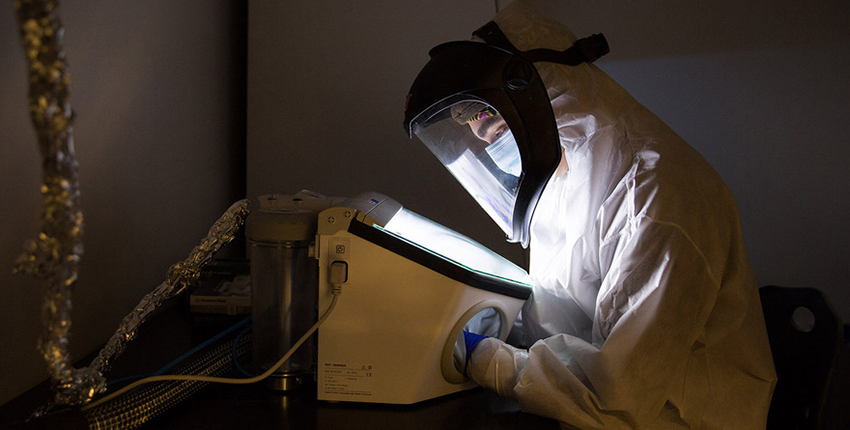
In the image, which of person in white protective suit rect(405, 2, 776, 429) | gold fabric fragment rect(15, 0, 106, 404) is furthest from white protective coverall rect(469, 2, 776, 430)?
gold fabric fragment rect(15, 0, 106, 404)

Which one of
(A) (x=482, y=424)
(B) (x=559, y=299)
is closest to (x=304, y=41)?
(B) (x=559, y=299)

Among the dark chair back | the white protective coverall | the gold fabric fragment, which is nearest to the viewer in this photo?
the gold fabric fragment

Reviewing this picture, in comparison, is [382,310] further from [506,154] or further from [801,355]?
[801,355]

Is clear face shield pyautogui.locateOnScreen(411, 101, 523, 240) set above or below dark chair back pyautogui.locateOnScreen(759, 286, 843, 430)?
above

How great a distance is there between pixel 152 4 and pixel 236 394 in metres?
0.77

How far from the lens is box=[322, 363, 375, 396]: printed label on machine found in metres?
0.89

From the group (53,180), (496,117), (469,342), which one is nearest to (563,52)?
(496,117)

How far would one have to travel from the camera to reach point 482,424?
0.88m

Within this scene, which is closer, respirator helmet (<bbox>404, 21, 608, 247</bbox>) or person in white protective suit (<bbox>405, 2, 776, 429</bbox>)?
person in white protective suit (<bbox>405, 2, 776, 429</bbox>)

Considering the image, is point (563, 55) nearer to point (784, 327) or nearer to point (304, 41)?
point (784, 327)

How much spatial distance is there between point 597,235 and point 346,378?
0.47 metres

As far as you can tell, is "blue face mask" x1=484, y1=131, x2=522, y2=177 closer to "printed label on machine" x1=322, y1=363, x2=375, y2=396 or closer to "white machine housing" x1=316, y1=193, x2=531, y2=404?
"white machine housing" x1=316, y1=193, x2=531, y2=404

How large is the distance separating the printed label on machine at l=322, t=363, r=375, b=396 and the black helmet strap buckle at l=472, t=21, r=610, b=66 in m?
0.57

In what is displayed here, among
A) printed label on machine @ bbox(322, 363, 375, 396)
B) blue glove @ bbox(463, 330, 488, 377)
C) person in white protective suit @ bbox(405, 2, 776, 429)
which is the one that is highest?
person in white protective suit @ bbox(405, 2, 776, 429)
